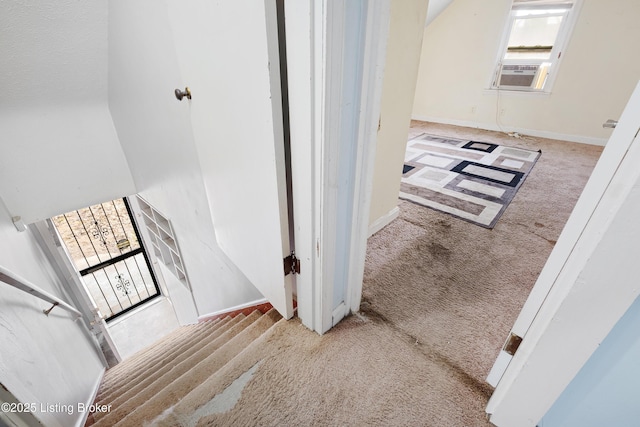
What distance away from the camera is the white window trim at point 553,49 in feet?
11.6

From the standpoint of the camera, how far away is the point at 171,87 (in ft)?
4.81

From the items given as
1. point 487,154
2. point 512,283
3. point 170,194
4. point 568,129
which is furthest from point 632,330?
point 568,129

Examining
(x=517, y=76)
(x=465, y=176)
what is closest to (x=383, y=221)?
(x=465, y=176)

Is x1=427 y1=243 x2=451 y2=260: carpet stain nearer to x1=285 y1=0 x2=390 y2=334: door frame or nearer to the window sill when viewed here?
x1=285 y1=0 x2=390 y2=334: door frame

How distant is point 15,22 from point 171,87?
888 mm

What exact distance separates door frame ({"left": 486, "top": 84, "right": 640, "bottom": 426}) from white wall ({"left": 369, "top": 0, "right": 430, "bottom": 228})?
→ 115 centimetres

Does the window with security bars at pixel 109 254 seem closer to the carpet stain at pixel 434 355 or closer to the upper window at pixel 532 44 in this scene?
the carpet stain at pixel 434 355

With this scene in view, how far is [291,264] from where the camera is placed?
1184 mm

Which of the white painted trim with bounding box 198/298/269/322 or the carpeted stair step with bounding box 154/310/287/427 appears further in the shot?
the white painted trim with bounding box 198/298/269/322

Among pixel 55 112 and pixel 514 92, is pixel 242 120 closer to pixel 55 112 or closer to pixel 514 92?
pixel 55 112

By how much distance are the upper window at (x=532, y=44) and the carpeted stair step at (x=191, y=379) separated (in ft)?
16.3

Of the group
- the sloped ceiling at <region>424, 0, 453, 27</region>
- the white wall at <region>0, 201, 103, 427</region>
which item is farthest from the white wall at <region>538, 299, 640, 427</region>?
the sloped ceiling at <region>424, 0, 453, 27</region>

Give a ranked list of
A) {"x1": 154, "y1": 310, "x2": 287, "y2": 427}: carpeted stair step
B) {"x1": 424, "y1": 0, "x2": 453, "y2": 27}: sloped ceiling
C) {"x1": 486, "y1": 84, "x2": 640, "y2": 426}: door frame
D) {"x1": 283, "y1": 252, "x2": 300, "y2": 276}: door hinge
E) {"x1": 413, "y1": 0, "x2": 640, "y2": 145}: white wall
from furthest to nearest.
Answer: {"x1": 424, "y1": 0, "x2": 453, "y2": 27}: sloped ceiling → {"x1": 413, "y1": 0, "x2": 640, "y2": 145}: white wall → {"x1": 283, "y1": 252, "x2": 300, "y2": 276}: door hinge → {"x1": 154, "y1": 310, "x2": 287, "y2": 427}: carpeted stair step → {"x1": 486, "y1": 84, "x2": 640, "y2": 426}: door frame

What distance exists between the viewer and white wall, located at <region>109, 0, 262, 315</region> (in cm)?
143
